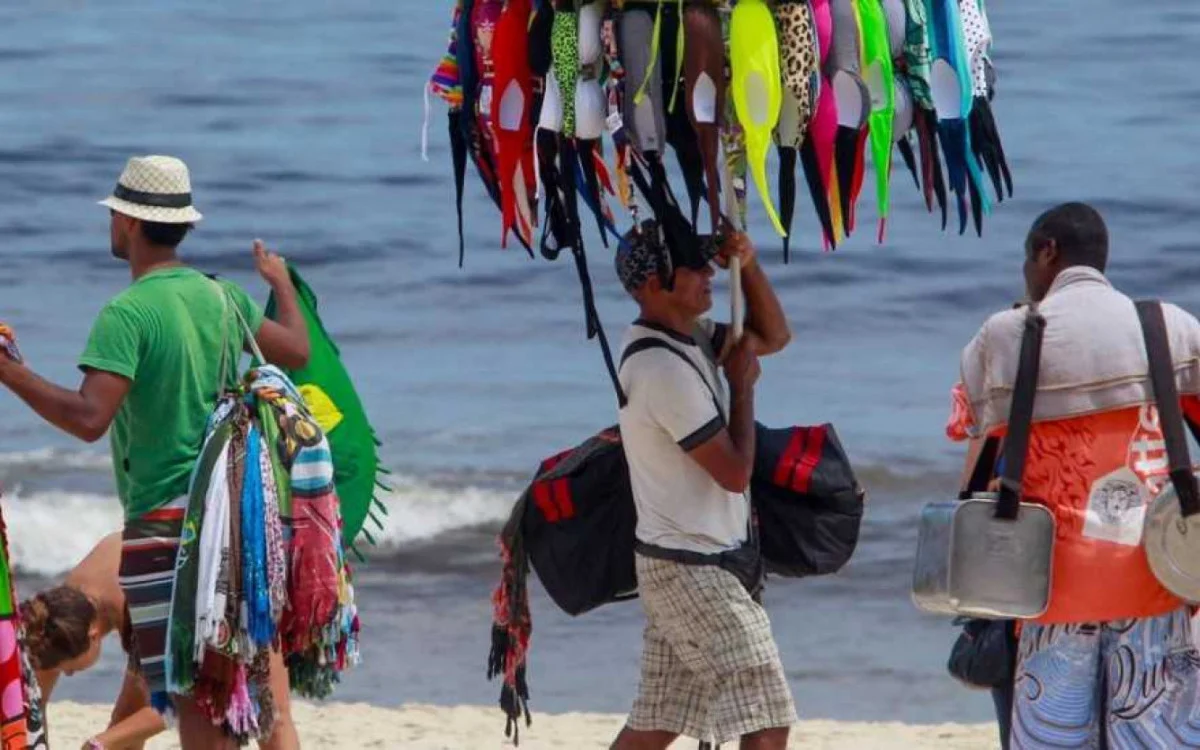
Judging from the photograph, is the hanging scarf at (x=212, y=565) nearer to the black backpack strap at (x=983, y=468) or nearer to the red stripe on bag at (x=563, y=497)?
the red stripe on bag at (x=563, y=497)

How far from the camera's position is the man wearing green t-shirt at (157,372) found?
5.55 metres

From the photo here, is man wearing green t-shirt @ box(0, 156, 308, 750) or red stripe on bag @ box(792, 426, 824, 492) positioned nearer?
man wearing green t-shirt @ box(0, 156, 308, 750)

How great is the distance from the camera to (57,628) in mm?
6098

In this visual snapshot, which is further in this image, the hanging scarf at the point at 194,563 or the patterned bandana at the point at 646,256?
the hanging scarf at the point at 194,563

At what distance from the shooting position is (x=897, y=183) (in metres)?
19.8

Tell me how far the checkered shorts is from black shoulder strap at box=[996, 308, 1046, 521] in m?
0.73

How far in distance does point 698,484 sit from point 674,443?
107mm

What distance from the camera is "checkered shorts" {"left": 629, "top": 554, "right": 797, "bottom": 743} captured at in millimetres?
5484

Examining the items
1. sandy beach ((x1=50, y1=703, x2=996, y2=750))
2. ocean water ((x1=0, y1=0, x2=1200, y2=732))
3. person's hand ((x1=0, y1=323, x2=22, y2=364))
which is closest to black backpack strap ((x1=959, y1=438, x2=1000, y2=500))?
person's hand ((x1=0, y1=323, x2=22, y2=364))

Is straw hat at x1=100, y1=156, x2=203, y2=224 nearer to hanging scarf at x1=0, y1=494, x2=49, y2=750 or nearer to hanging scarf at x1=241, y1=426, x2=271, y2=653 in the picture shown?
hanging scarf at x1=241, y1=426, x2=271, y2=653

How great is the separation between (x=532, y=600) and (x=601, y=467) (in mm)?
4204

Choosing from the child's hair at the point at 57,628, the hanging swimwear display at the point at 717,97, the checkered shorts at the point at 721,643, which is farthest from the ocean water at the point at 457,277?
the hanging swimwear display at the point at 717,97

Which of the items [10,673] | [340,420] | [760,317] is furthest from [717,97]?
[10,673]

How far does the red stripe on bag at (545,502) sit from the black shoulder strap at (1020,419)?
1.18m
